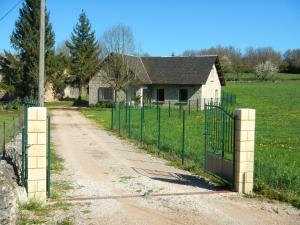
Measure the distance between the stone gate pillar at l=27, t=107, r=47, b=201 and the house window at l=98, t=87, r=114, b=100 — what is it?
4033 centimetres

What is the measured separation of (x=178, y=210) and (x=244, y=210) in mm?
1176

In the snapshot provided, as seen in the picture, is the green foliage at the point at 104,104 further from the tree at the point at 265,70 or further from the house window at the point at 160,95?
the tree at the point at 265,70

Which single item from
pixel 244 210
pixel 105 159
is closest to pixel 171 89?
pixel 105 159

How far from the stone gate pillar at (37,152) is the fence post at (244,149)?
3.83 m

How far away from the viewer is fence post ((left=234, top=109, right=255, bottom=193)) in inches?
369

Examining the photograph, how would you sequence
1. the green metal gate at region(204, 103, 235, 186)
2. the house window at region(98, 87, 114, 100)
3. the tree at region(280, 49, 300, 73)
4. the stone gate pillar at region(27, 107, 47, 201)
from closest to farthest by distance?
the stone gate pillar at region(27, 107, 47, 201) → the green metal gate at region(204, 103, 235, 186) → the house window at region(98, 87, 114, 100) → the tree at region(280, 49, 300, 73)

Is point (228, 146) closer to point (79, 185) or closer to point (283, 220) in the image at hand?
point (283, 220)

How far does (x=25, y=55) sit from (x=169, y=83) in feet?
48.3

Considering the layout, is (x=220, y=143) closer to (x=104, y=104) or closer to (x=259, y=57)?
(x=104, y=104)

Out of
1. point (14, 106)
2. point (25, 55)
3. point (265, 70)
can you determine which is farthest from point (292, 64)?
point (14, 106)

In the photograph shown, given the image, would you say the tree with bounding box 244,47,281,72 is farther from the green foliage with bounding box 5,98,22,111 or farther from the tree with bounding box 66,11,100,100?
the green foliage with bounding box 5,98,22,111

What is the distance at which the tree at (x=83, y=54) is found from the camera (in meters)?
55.8

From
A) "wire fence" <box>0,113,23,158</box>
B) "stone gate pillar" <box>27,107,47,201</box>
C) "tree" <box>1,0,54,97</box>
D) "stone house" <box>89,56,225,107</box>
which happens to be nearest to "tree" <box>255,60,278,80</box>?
"stone house" <box>89,56,225,107</box>

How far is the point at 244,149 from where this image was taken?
370 inches
